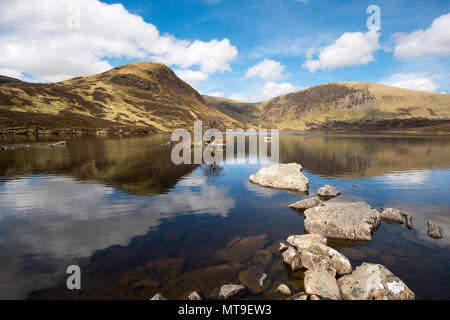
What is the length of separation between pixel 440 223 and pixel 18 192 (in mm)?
42737

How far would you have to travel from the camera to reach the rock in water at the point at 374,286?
954cm

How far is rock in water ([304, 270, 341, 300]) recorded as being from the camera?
9578 mm

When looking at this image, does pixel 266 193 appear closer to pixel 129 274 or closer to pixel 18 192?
pixel 129 274

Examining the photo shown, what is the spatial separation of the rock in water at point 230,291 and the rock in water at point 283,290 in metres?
1.67

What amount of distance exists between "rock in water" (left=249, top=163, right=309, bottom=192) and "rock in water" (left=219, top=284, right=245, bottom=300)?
19.1m

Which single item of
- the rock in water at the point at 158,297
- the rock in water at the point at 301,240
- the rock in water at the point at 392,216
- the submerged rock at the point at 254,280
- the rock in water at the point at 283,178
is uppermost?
the rock in water at the point at 283,178

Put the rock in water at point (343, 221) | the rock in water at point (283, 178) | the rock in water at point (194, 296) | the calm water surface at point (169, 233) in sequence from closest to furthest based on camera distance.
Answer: the rock in water at point (194, 296)
the calm water surface at point (169, 233)
the rock in water at point (343, 221)
the rock in water at point (283, 178)

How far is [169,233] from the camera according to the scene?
16156 millimetres

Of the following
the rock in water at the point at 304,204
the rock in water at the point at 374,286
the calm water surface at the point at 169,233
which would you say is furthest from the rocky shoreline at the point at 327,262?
the rock in water at the point at 304,204

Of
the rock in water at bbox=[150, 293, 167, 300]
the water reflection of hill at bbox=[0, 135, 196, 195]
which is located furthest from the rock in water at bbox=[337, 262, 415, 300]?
the water reflection of hill at bbox=[0, 135, 196, 195]

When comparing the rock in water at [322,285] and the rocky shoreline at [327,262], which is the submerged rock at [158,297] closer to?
the rocky shoreline at [327,262]

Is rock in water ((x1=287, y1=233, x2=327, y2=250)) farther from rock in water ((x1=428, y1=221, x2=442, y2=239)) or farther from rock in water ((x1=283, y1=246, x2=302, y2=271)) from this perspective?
rock in water ((x1=428, y1=221, x2=442, y2=239))
